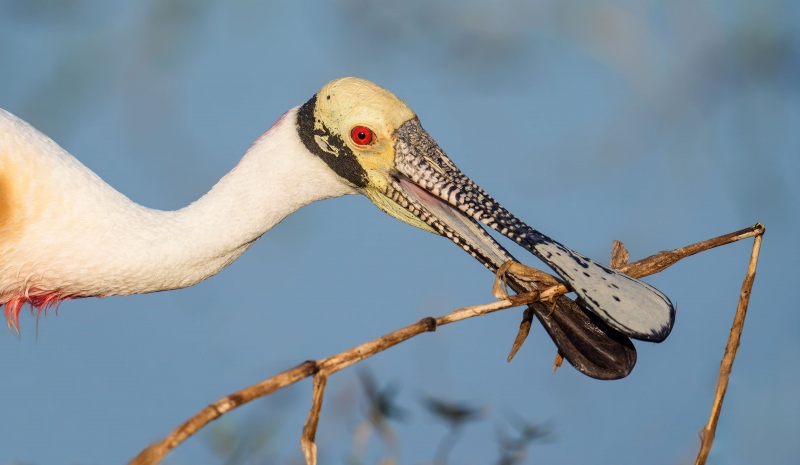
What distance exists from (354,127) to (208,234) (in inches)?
25.9

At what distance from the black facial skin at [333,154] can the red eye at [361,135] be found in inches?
1.8

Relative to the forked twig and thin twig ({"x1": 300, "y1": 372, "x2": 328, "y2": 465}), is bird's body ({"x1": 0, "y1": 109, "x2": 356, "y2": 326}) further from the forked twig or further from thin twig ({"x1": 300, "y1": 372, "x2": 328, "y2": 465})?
thin twig ({"x1": 300, "y1": 372, "x2": 328, "y2": 465})

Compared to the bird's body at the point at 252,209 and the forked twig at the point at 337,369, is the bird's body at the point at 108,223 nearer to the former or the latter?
the bird's body at the point at 252,209

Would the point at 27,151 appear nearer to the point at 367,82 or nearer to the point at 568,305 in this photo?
the point at 367,82

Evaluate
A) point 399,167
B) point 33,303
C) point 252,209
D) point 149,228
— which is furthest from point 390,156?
point 33,303

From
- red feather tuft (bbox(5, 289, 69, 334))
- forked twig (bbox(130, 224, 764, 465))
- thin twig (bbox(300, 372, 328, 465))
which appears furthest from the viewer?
red feather tuft (bbox(5, 289, 69, 334))

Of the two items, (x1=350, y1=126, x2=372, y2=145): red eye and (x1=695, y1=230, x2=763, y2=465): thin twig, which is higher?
(x1=350, y1=126, x2=372, y2=145): red eye

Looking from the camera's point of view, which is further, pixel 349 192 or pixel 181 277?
pixel 349 192

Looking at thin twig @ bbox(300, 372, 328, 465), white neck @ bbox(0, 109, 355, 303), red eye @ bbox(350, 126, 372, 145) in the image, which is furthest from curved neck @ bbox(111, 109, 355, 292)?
thin twig @ bbox(300, 372, 328, 465)

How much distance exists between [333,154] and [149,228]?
0.71 m

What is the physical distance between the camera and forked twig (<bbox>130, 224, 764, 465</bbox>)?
1936 mm

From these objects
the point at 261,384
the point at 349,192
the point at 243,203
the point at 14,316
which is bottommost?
the point at 261,384

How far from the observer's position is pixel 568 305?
132 inches

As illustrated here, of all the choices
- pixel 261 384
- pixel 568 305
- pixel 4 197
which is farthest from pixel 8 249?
pixel 568 305
